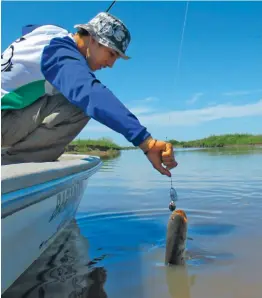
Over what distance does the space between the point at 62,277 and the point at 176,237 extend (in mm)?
809

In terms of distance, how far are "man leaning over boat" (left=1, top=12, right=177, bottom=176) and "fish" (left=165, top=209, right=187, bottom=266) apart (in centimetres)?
66

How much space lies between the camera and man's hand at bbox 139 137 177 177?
2.09 metres

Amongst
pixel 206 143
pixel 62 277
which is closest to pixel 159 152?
pixel 62 277

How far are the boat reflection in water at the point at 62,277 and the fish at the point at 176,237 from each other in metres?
0.49

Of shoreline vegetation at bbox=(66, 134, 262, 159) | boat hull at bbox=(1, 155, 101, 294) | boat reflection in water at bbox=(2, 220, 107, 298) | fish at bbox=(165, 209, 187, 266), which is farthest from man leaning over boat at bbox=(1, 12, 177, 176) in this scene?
shoreline vegetation at bbox=(66, 134, 262, 159)

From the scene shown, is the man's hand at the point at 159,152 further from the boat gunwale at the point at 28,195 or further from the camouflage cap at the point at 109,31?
the camouflage cap at the point at 109,31

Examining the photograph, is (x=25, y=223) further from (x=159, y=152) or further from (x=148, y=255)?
(x=148, y=255)

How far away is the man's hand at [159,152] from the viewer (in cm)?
209

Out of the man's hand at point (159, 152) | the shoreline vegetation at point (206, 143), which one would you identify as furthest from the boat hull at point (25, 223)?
the shoreline vegetation at point (206, 143)

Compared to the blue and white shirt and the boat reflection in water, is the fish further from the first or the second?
the blue and white shirt

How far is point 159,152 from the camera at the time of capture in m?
2.14

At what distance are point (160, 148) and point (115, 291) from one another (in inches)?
38.7

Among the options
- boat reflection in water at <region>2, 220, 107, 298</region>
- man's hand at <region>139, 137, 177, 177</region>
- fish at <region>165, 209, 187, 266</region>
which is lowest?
boat reflection in water at <region>2, 220, 107, 298</region>

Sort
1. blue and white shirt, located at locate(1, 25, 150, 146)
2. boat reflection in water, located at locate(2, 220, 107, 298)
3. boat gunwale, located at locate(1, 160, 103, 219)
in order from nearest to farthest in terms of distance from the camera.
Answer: boat gunwale, located at locate(1, 160, 103, 219)
blue and white shirt, located at locate(1, 25, 150, 146)
boat reflection in water, located at locate(2, 220, 107, 298)
